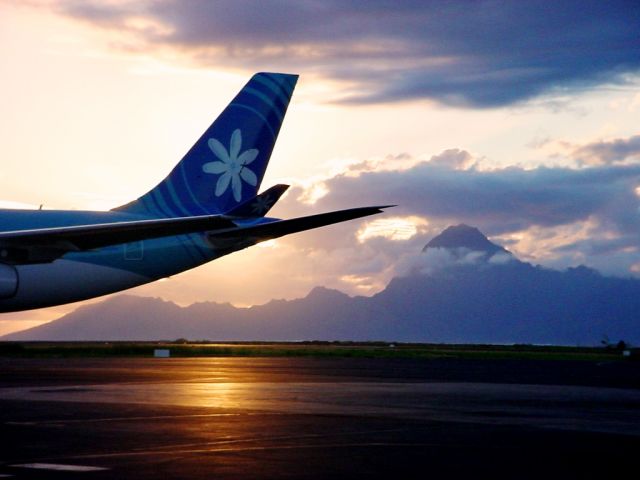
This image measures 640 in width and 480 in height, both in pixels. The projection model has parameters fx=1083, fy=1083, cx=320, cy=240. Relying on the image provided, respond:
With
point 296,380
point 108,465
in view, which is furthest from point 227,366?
point 108,465

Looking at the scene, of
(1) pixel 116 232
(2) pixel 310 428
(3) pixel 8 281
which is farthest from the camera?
(3) pixel 8 281

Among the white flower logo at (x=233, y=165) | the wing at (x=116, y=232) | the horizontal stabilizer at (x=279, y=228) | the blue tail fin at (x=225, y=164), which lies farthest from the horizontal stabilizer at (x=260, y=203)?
the white flower logo at (x=233, y=165)

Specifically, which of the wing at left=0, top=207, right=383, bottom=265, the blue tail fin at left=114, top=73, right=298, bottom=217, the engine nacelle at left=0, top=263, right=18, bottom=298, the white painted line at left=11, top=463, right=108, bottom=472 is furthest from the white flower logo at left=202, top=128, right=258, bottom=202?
the white painted line at left=11, top=463, right=108, bottom=472

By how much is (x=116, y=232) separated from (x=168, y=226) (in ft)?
5.90

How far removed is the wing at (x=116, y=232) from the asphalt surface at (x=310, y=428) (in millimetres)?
3989

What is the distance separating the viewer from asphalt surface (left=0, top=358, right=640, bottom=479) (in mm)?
13688

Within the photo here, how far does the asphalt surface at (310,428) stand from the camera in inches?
539

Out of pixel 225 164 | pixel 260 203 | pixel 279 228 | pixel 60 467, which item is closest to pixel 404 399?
pixel 260 203

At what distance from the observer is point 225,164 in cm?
4209

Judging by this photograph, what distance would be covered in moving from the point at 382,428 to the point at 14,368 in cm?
2480

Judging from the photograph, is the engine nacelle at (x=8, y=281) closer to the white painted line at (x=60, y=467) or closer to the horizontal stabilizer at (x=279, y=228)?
the horizontal stabilizer at (x=279, y=228)

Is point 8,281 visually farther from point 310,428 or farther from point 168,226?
point 310,428

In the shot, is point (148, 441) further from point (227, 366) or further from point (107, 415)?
point (227, 366)

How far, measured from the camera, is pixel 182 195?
4188 centimetres
